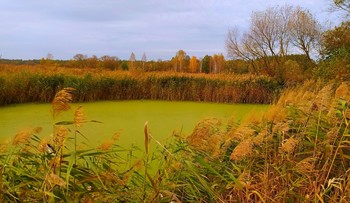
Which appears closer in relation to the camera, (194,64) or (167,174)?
(167,174)

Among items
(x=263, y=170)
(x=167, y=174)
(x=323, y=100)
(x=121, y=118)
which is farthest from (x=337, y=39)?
(x=167, y=174)

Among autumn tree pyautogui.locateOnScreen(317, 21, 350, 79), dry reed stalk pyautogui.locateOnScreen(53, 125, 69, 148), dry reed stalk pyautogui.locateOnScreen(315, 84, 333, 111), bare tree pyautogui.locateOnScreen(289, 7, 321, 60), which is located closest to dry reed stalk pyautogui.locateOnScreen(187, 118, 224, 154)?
dry reed stalk pyautogui.locateOnScreen(53, 125, 69, 148)

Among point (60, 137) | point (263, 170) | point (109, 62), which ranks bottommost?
point (263, 170)

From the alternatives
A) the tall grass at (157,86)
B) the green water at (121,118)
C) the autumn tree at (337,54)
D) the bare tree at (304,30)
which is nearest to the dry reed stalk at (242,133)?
the green water at (121,118)

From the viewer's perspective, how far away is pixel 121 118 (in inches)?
233

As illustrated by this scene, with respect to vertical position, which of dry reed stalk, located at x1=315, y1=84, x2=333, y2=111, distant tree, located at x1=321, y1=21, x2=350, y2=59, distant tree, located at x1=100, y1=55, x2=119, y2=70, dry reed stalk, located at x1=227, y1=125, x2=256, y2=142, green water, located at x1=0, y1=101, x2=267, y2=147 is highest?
distant tree, located at x1=321, y1=21, x2=350, y2=59

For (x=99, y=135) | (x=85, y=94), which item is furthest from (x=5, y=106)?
(x=99, y=135)

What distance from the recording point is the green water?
4434mm

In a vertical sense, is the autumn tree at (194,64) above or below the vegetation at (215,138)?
above

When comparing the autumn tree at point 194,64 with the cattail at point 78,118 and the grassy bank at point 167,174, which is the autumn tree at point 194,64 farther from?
the cattail at point 78,118

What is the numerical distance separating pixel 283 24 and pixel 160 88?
10.0m

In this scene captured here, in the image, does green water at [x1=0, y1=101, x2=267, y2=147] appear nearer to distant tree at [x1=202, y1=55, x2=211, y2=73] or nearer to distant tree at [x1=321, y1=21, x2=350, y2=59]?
distant tree at [x1=321, y1=21, x2=350, y2=59]

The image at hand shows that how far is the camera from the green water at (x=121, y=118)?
443 centimetres

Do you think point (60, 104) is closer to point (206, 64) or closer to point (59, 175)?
point (59, 175)
